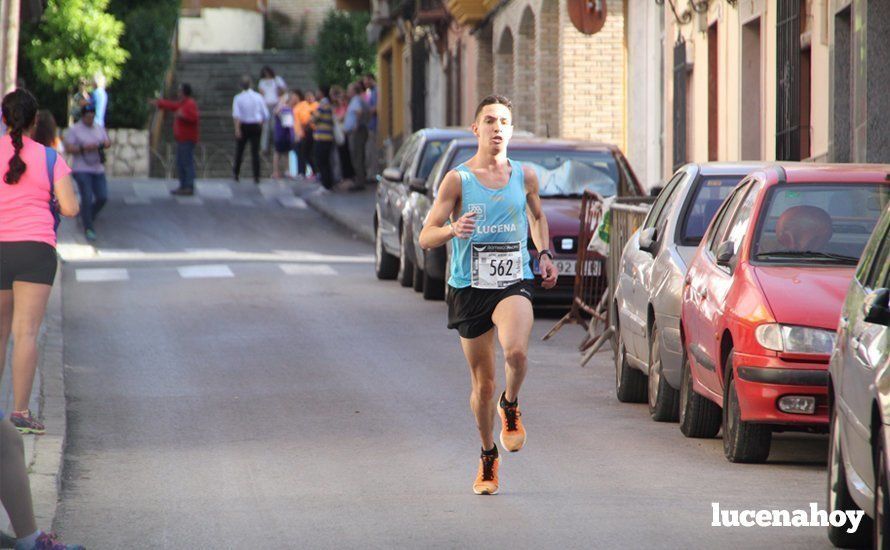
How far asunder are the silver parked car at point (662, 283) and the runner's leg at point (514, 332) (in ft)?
7.43

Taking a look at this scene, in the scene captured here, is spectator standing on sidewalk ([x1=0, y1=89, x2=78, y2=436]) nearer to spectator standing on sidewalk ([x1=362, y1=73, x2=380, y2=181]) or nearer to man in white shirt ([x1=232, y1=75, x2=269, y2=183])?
man in white shirt ([x1=232, y1=75, x2=269, y2=183])

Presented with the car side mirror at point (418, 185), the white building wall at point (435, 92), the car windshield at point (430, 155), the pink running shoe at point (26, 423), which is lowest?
the pink running shoe at point (26, 423)

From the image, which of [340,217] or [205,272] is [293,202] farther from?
[205,272]

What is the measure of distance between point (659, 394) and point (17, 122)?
3860mm

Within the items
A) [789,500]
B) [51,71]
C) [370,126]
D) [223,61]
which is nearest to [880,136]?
[789,500]

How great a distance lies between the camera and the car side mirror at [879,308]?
6430 mm

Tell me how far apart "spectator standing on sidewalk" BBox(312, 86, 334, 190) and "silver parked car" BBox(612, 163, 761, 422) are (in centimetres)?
2405

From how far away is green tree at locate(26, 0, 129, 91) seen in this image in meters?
40.4

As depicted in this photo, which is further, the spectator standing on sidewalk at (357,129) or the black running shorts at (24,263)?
the spectator standing on sidewalk at (357,129)

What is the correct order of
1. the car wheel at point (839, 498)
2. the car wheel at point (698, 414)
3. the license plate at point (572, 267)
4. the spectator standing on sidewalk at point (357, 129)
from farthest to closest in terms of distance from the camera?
the spectator standing on sidewalk at point (357, 129) < the license plate at point (572, 267) < the car wheel at point (698, 414) < the car wheel at point (839, 498)

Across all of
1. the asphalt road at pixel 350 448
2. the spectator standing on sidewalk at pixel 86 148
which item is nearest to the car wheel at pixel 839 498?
the asphalt road at pixel 350 448

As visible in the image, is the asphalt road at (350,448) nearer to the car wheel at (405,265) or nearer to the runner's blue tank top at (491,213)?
the runner's blue tank top at (491,213)

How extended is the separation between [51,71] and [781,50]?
23436mm

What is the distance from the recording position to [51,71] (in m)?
40.5
